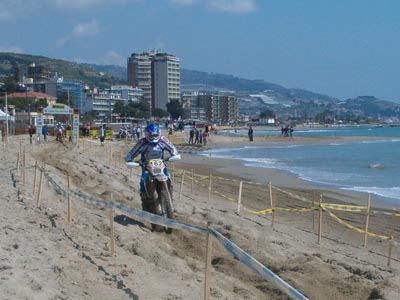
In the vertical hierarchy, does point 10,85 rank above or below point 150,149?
above

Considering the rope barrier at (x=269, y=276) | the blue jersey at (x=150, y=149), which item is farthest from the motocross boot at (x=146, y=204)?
the rope barrier at (x=269, y=276)

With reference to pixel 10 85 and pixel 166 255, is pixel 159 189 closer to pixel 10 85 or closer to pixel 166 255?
pixel 166 255

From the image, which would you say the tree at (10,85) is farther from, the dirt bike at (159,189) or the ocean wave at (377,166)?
the dirt bike at (159,189)

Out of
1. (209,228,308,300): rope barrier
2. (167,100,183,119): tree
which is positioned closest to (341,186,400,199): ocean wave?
(209,228,308,300): rope barrier

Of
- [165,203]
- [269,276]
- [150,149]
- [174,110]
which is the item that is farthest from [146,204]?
[174,110]

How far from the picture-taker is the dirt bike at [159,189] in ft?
33.1

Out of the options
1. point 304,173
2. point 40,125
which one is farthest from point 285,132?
point 304,173

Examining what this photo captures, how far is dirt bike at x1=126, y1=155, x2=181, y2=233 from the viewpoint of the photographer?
33.1 ft

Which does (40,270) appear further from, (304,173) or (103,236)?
(304,173)

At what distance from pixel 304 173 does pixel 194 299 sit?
26896 mm

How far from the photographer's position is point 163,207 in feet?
33.4

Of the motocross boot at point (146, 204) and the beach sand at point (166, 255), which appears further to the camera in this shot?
the motocross boot at point (146, 204)

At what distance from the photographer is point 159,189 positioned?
10195 mm

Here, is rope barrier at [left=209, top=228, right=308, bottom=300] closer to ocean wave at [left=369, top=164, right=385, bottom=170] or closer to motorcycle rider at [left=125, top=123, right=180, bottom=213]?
motorcycle rider at [left=125, top=123, right=180, bottom=213]
